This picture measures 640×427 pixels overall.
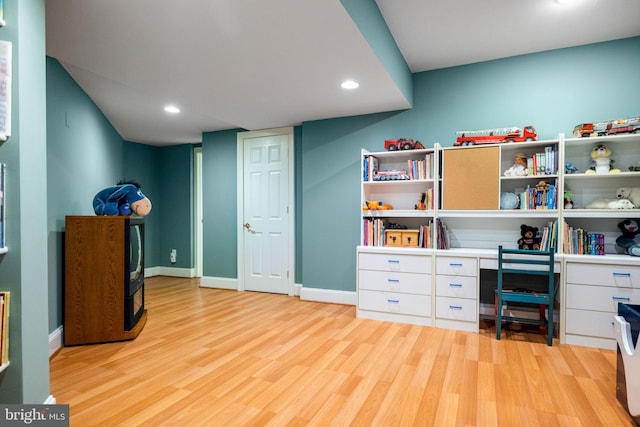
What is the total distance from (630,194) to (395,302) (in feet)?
7.19

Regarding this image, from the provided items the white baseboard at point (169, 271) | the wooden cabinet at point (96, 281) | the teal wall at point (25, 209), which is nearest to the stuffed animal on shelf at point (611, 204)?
the teal wall at point (25, 209)

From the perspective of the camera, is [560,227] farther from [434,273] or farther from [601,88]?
[601,88]

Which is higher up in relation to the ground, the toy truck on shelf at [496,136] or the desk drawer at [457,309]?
the toy truck on shelf at [496,136]

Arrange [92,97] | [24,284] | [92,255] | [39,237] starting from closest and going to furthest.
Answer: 1. [24,284]
2. [39,237]
3. [92,255]
4. [92,97]

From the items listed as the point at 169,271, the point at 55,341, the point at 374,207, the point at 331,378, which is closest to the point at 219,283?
the point at 169,271

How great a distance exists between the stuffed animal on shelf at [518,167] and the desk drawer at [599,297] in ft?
3.42

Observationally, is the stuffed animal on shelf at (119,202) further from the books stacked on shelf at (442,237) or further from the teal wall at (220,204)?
the books stacked on shelf at (442,237)

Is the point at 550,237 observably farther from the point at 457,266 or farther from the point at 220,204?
the point at 220,204

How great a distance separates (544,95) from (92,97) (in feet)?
15.6

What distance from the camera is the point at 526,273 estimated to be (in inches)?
118

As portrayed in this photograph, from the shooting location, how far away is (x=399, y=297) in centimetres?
345

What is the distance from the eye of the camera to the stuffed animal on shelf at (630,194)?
2861 mm

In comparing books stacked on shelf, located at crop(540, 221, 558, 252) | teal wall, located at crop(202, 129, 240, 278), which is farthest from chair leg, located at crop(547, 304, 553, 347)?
teal wall, located at crop(202, 129, 240, 278)

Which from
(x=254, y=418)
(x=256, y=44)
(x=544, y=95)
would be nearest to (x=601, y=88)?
(x=544, y=95)
